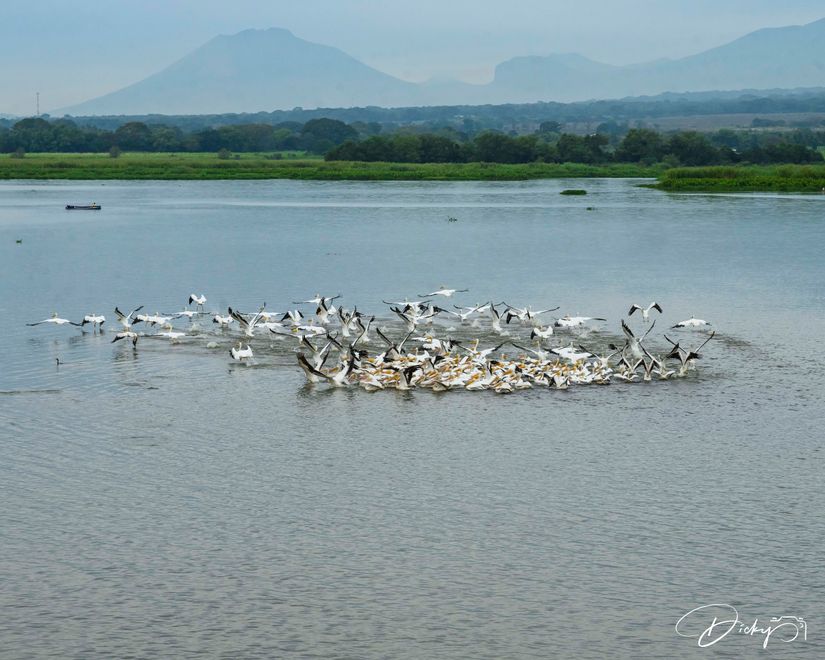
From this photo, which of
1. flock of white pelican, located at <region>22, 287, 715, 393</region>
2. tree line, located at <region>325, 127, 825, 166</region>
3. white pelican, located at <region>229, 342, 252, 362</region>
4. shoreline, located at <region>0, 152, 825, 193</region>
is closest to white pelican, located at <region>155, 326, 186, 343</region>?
flock of white pelican, located at <region>22, 287, 715, 393</region>

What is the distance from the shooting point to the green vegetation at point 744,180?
100438 mm

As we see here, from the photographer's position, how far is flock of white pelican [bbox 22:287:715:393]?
27.7m

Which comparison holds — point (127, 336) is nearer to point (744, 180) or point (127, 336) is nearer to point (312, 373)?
point (312, 373)

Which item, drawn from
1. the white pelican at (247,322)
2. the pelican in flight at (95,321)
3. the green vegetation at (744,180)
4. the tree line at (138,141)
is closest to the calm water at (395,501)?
the pelican in flight at (95,321)

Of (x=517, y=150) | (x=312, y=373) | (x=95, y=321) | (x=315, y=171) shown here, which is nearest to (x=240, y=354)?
(x=312, y=373)

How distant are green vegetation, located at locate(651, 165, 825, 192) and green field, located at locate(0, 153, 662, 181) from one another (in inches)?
811

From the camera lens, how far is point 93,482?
68.4 feet

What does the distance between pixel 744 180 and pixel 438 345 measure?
77191 mm

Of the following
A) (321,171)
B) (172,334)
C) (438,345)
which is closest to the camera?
(438,345)

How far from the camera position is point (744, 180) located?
10150 centimetres

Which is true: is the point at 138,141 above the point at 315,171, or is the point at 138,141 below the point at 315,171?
above

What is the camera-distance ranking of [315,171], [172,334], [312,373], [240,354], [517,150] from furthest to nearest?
[517,150], [315,171], [172,334], [240,354], [312,373]

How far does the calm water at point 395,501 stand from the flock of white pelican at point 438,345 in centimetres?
57

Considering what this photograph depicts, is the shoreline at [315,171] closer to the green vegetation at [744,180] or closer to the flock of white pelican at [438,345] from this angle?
the green vegetation at [744,180]
